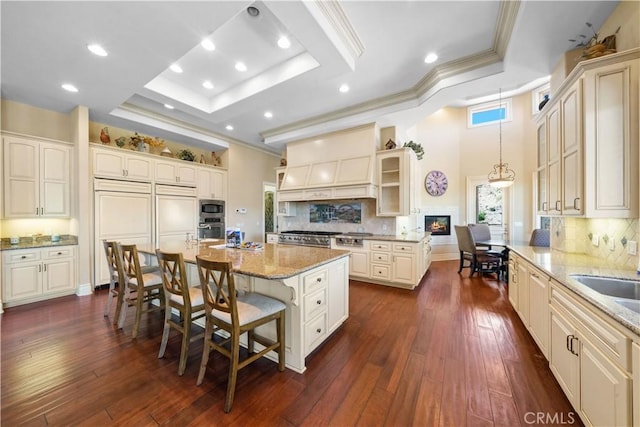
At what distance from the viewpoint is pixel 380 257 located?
420cm

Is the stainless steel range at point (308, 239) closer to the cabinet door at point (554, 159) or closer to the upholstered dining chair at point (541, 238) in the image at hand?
the cabinet door at point (554, 159)

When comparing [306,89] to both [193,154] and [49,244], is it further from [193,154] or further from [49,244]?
[49,244]

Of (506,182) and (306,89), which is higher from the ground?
(306,89)

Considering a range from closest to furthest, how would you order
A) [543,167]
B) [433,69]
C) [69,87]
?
[543,167] → [69,87] → [433,69]

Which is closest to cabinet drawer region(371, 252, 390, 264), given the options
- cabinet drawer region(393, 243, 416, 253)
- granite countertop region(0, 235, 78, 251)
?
cabinet drawer region(393, 243, 416, 253)

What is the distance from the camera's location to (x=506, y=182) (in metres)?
4.57

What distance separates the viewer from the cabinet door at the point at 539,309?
1912mm

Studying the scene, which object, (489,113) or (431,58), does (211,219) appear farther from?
(489,113)

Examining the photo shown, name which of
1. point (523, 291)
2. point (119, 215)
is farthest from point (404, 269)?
point (119, 215)

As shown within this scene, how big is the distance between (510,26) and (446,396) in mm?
3299

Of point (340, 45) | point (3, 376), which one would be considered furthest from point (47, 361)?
point (340, 45)

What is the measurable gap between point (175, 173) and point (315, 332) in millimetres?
4402

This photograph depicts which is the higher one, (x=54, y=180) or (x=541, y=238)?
(x=54, y=180)

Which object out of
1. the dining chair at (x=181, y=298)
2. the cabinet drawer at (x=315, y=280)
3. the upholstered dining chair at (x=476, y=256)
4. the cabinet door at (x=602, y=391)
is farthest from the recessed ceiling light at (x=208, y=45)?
the upholstered dining chair at (x=476, y=256)
